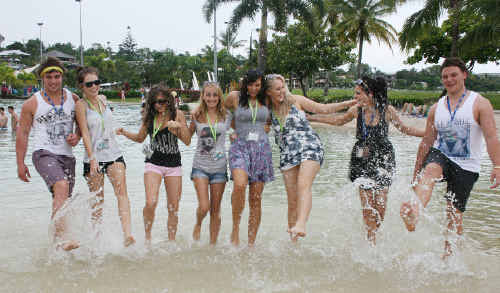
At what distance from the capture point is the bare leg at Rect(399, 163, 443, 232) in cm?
446

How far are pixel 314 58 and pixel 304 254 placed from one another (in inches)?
1252

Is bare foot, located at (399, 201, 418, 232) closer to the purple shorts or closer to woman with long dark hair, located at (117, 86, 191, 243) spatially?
woman with long dark hair, located at (117, 86, 191, 243)

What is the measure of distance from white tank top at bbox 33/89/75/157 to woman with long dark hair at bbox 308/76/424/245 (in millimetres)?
3278

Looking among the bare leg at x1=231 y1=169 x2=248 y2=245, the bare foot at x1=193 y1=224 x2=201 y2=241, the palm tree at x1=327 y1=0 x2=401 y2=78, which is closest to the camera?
the bare leg at x1=231 y1=169 x2=248 y2=245

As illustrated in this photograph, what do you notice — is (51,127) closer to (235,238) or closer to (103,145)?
(103,145)

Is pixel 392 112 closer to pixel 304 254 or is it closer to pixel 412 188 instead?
pixel 412 188

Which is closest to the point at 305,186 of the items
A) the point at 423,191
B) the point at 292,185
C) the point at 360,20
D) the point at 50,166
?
the point at 292,185

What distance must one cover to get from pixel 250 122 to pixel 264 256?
63.7 inches

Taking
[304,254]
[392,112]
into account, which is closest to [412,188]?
[392,112]

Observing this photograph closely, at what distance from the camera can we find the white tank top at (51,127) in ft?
15.9

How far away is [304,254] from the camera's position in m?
5.45

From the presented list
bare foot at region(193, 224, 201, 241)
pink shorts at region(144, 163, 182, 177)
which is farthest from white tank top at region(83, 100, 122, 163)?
bare foot at region(193, 224, 201, 241)

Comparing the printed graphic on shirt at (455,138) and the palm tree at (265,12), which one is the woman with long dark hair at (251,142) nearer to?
the printed graphic on shirt at (455,138)

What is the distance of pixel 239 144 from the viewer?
205 inches
